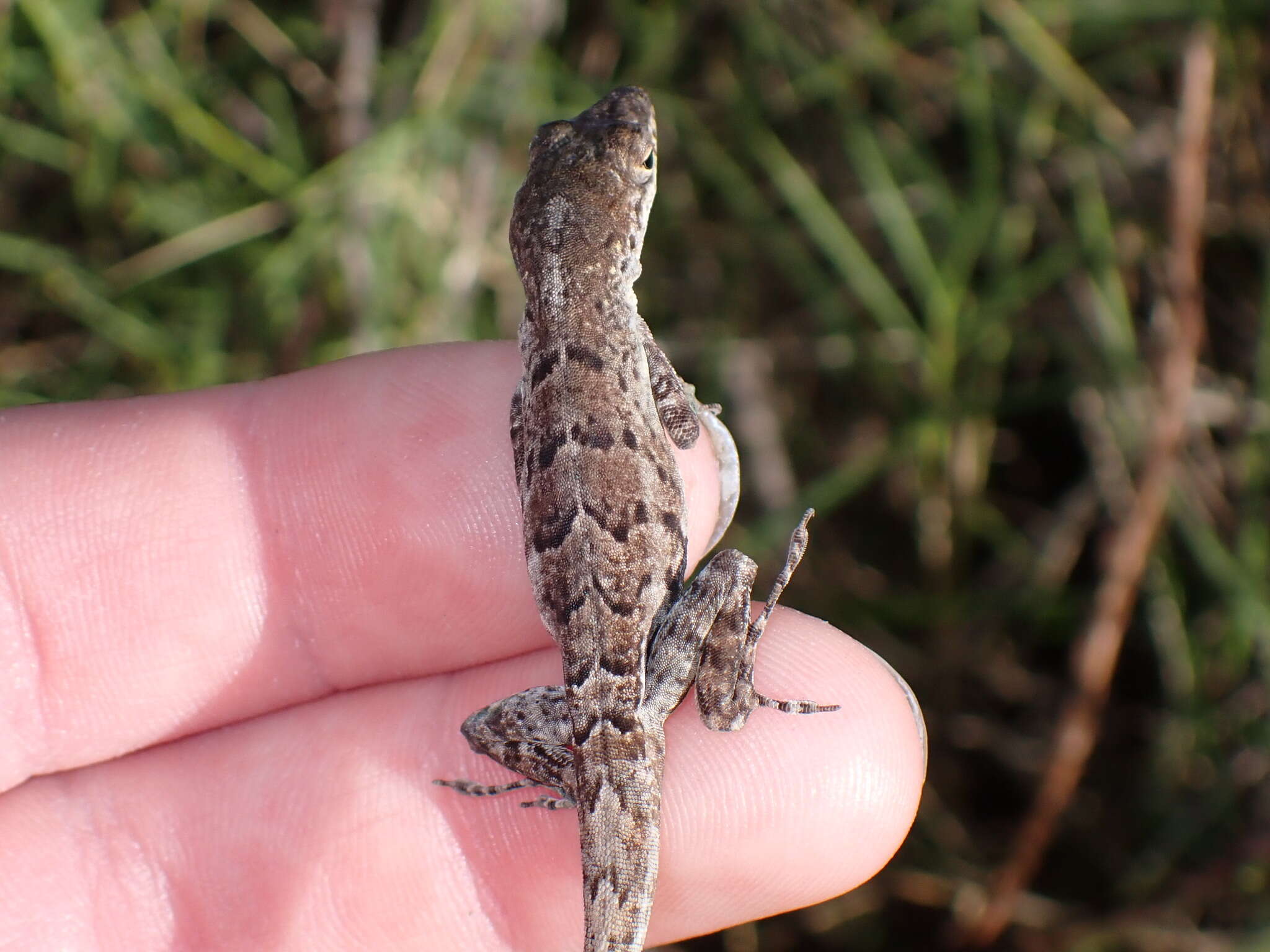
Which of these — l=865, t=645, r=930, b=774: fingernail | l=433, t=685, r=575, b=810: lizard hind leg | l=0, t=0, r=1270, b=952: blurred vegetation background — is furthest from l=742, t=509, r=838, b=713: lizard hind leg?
l=0, t=0, r=1270, b=952: blurred vegetation background

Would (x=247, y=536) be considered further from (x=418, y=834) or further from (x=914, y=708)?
(x=914, y=708)

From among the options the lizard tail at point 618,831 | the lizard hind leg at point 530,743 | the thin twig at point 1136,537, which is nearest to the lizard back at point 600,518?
the lizard tail at point 618,831

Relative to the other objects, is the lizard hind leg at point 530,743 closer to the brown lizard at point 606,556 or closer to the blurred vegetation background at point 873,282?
the brown lizard at point 606,556

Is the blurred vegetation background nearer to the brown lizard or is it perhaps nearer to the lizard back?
the brown lizard

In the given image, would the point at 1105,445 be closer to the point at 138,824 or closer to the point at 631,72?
the point at 631,72

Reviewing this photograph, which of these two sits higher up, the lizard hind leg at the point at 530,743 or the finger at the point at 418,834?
the lizard hind leg at the point at 530,743

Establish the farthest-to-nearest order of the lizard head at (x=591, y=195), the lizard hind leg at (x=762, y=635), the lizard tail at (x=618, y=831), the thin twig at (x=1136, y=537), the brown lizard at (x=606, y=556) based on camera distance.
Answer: the thin twig at (x=1136, y=537) → the lizard head at (x=591, y=195) → the lizard hind leg at (x=762, y=635) → the brown lizard at (x=606, y=556) → the lizard tail at (x=618, y=831)

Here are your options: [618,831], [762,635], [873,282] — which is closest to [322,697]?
[618,831]
